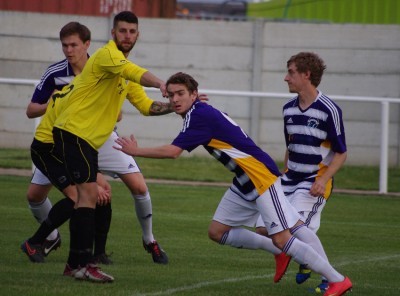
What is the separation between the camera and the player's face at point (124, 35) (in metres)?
9.06

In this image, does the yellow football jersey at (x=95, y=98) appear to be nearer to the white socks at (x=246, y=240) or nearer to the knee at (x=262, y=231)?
the white socks at (x=246, y=240)

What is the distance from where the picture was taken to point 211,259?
10258mm

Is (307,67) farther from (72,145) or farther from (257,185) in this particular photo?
(72,145)

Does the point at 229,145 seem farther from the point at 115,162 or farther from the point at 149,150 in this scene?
the point at 115,162

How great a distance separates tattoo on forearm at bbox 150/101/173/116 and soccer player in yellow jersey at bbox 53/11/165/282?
1.85 ft

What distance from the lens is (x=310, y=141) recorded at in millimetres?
8703

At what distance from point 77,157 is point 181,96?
955 millimetres

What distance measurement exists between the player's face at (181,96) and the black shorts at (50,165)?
1.63 m

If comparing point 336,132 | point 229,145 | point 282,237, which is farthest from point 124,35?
point 282,237

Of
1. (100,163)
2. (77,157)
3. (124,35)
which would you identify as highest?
(124,35)

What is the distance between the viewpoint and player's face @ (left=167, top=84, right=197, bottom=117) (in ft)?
26.7

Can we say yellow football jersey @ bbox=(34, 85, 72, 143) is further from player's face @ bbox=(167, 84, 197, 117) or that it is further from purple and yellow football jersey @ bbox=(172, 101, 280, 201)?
purple and yellow football jersey @ bbox=(172, 101, 280, 201)

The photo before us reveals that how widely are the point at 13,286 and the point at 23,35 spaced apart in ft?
43.3

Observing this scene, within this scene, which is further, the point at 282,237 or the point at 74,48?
the point at 74,48
